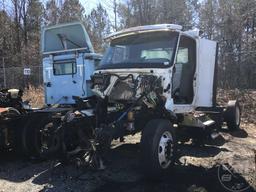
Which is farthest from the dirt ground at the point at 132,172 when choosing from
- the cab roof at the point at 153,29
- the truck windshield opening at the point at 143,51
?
the cab roof at the point at 153,29

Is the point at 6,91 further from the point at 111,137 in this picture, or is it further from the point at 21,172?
the point at 111,137

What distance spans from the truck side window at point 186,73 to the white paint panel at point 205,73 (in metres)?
0.20

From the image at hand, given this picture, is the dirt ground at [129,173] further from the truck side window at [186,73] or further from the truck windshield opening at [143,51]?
the truck windshield opening at [143,51]

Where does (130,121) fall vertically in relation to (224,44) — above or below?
below

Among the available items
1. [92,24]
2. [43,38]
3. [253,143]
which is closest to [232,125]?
[253,143]

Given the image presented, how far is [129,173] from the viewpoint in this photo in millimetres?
7066

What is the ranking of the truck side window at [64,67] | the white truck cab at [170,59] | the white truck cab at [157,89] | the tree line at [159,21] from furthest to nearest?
the tree line at [159,21], the truck side window at [64,67], the white truck cab at [170,59], the white truck cab at [157,89]

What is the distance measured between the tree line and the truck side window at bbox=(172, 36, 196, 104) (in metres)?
9.21

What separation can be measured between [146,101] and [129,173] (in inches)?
53.8

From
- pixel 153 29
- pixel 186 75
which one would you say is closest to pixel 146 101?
pixel 153 29

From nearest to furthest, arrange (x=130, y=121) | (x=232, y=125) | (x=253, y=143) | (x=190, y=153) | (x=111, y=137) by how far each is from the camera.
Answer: (x=111, y=137), (x=130, y=121), (x=190, y=153), (x=253, y=143), (x=232, y=125)

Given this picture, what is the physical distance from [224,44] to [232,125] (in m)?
15.1

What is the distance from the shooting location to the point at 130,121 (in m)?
6.94

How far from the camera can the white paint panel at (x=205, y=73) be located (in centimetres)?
902
